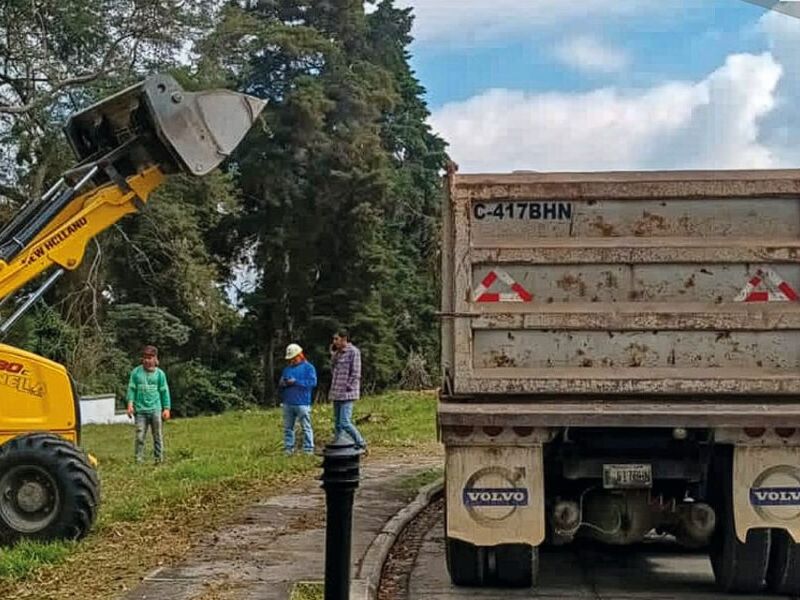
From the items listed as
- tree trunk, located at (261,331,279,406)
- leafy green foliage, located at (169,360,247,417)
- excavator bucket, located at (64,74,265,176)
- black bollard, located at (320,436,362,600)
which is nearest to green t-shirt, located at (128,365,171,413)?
excavator bucket, located at (64,74,265,176)

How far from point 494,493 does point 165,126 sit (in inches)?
170

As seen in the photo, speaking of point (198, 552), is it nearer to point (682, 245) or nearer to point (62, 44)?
point (682, 245)

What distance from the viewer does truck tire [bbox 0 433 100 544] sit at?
880 centimetres

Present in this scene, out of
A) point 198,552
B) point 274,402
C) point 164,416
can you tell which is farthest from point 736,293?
point 274,402

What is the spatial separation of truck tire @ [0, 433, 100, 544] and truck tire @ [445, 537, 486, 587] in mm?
3026

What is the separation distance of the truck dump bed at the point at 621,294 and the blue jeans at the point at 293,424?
8.08 metres

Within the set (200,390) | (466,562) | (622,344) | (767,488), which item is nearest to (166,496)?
(466,562)

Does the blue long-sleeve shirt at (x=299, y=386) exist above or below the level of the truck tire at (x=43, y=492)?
above

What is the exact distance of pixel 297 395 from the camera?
14898mm

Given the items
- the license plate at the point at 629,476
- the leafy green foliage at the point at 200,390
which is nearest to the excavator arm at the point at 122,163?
the license plate at the point at 629,476

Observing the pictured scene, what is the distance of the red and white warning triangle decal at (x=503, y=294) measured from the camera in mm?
6977

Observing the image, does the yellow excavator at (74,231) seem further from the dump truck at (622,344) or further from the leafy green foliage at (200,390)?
the leafy green foliage at (200,390)

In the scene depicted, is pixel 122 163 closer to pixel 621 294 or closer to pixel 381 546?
pixel 381 546

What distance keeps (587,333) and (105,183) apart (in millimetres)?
4607
